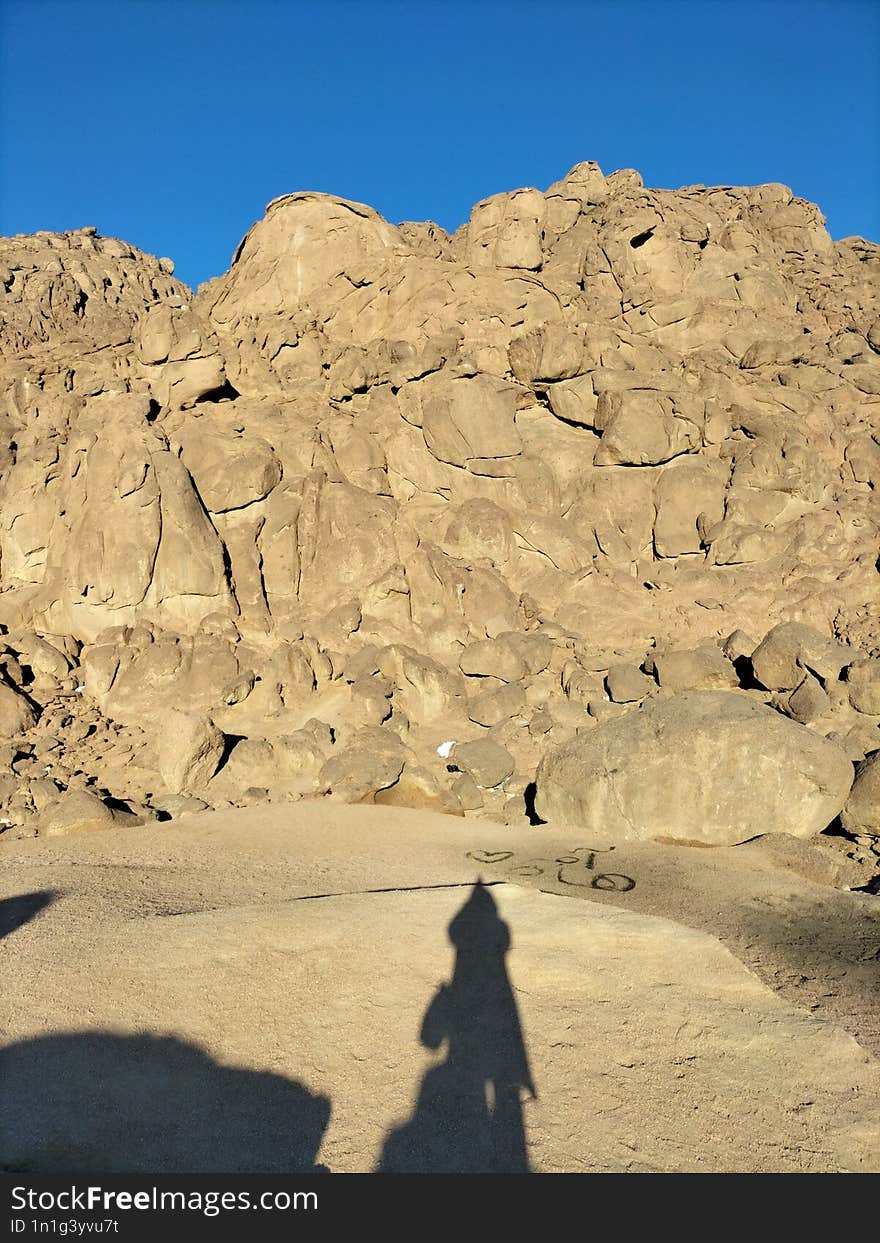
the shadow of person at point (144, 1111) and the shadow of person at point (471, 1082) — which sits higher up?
the shadow of person at point (144, 1111)

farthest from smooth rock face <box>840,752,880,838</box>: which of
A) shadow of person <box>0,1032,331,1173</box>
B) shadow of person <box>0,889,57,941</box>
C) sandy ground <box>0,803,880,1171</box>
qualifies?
shadow of person <box>0,889,57,941</box>

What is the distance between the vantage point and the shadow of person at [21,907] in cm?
718

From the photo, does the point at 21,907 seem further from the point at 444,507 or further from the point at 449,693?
the point at 444,507

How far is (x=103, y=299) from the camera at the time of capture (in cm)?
2384

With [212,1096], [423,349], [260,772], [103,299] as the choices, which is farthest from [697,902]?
[103,299]

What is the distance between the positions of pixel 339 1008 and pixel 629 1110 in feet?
7.29

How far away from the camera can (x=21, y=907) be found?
25.2 feet

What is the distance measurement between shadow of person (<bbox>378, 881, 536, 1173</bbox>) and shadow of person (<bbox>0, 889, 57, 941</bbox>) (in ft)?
14.1

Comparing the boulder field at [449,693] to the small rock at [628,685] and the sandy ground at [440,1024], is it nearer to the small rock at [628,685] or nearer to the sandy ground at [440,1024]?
the sandy ground at [440,1024]

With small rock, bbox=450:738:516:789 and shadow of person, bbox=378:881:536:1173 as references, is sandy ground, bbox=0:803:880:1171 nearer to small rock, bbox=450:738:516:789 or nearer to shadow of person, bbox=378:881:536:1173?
shadow of person, bbox=378:881:536:1173

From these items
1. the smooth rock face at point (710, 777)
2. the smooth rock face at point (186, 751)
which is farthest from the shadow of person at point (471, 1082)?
the smooth rock face at point (186, 751)

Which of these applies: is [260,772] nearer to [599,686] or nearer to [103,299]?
[599,686]

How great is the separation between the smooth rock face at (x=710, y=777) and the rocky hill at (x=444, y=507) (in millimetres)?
146

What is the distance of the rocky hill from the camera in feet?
44.6
